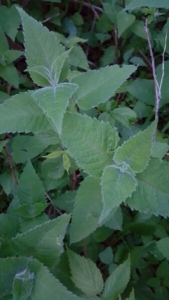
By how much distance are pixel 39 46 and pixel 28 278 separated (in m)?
0.85

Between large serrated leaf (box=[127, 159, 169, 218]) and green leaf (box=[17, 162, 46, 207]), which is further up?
large serrated leaf (box=[127, 159, 169, 218])

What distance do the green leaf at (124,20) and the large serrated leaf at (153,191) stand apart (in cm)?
107

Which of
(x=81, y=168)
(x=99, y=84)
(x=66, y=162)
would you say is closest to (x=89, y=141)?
(x=81, y=168)

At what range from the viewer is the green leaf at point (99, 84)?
1328 millimetres

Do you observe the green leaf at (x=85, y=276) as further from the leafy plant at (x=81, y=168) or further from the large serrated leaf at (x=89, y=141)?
the large serrated leaf at (x=89, y=141)

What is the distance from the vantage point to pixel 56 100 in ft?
3.92

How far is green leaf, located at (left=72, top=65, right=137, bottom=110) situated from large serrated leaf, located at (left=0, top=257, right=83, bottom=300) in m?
0.63

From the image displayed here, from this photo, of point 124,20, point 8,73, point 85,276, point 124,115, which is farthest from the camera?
point 124,20

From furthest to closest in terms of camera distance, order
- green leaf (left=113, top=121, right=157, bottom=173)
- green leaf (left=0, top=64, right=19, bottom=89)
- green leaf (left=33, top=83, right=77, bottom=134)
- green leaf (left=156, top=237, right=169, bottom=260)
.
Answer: green leaf (left=0, top=64, right=19, bottom=89) → green leaf (left=156, top=237, right=169, bottom=260) → green leaf (left=113, top=121, right=157, bottom=173) → green leaf (left=33, top=83, right=77, bottom=134)

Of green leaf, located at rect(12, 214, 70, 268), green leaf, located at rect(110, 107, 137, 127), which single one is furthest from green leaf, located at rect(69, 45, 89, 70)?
green leaf, located at rect(12, 214, 70, 268)

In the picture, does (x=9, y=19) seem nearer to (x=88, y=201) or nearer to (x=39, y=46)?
(x=39, y=46)

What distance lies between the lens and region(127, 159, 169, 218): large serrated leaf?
131cm

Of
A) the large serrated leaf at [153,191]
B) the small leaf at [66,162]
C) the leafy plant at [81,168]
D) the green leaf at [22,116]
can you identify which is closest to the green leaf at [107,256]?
the leafy plant at [81,168]

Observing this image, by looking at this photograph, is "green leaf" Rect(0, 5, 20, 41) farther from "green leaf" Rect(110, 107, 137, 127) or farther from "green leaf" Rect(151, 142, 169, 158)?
"green leaf" Rect(151, 142, 169, 158)
